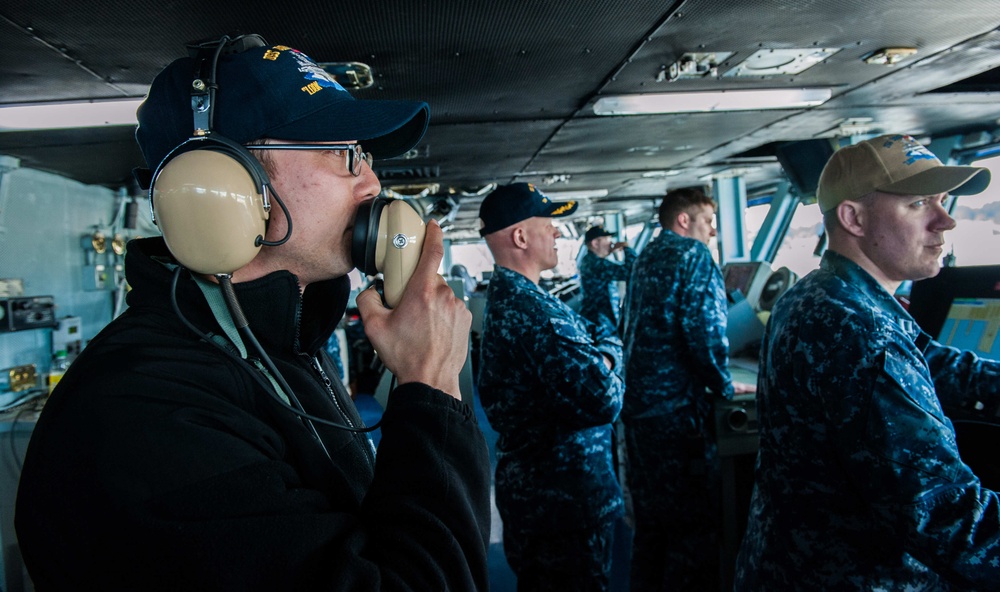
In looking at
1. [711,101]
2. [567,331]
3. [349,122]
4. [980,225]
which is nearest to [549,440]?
[567,331]

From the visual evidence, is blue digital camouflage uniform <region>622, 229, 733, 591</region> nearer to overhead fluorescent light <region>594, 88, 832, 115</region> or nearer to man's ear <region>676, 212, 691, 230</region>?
man's ear <region>676, 212, 691, 230</region>

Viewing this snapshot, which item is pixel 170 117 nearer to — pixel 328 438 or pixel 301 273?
pixel 301 273

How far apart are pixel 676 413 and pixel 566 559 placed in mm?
1250

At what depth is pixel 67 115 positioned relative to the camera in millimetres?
3180

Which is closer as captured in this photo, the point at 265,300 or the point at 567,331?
the point at 265,300

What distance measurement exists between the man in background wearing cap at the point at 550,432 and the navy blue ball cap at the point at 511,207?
329mm

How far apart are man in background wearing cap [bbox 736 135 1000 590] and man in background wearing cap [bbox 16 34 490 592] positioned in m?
1.07

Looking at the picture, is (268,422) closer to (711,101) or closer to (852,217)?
(852,217)

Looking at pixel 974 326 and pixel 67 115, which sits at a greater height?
pixel 67 115

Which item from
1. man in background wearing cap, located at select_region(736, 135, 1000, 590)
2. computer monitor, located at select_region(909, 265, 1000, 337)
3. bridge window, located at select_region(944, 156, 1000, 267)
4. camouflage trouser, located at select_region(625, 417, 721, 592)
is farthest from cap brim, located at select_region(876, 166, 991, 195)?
bridge window, located at select_region(944, 156, 1000, 267)

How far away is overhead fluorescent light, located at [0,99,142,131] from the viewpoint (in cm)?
308

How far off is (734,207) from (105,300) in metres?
8.09

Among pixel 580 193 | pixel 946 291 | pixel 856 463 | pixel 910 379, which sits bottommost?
pixel 856 463

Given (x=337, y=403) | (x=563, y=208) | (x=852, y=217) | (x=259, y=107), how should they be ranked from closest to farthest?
(x=259, y=107)
(x=337, y=403)
(x=852, y=217)
(x=563, y=208)
